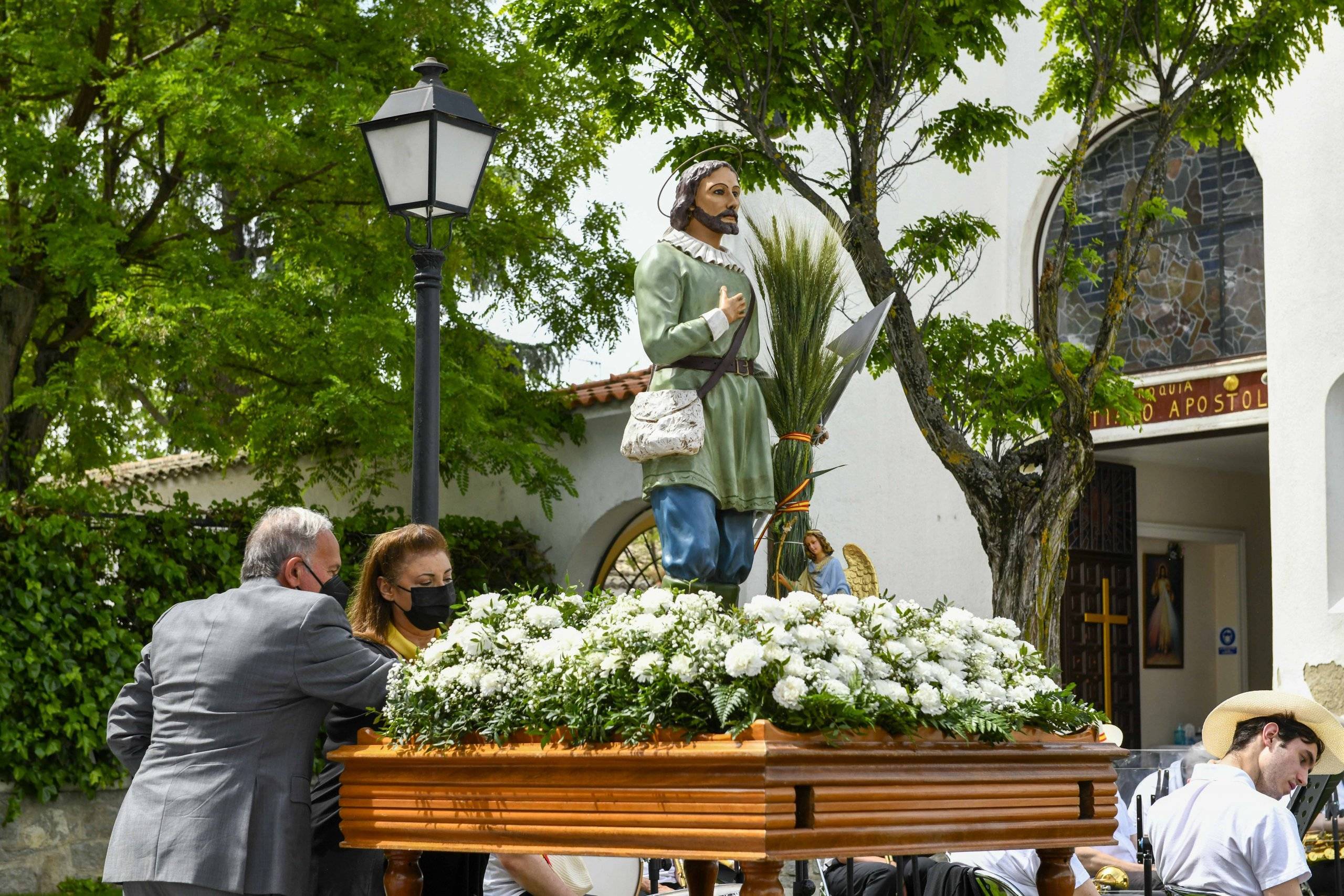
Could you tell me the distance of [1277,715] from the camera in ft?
17.6

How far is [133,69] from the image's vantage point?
10656mm

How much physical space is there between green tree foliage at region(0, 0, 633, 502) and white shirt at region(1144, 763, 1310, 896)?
19.4 feet

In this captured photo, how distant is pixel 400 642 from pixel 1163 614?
13788 mm

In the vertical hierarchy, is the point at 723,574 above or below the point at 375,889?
above

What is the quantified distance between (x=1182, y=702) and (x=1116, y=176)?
5.87 metres

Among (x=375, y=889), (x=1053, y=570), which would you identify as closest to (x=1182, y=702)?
(x=1053, y=570)

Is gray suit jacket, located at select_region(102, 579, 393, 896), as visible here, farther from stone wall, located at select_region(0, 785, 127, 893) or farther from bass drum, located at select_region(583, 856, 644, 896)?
stone wall, located at select_region(0, 785, 127, 893)

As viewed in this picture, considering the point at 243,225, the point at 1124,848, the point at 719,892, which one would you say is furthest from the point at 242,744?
the point at 243,225

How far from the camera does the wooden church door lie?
1498 centimetres

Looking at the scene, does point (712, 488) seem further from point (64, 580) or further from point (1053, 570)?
point (64, 580)

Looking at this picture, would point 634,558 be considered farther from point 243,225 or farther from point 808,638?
point 808,638

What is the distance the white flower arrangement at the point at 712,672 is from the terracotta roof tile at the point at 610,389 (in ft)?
33.8

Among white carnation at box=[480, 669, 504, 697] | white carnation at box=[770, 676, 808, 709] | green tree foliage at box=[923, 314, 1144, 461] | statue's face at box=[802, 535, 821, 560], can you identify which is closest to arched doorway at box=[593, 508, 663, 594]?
statue's face at box=[802, 535, 821, 560]

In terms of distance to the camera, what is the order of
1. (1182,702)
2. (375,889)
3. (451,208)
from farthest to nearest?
(1182,702), (451,208), (375,889)
